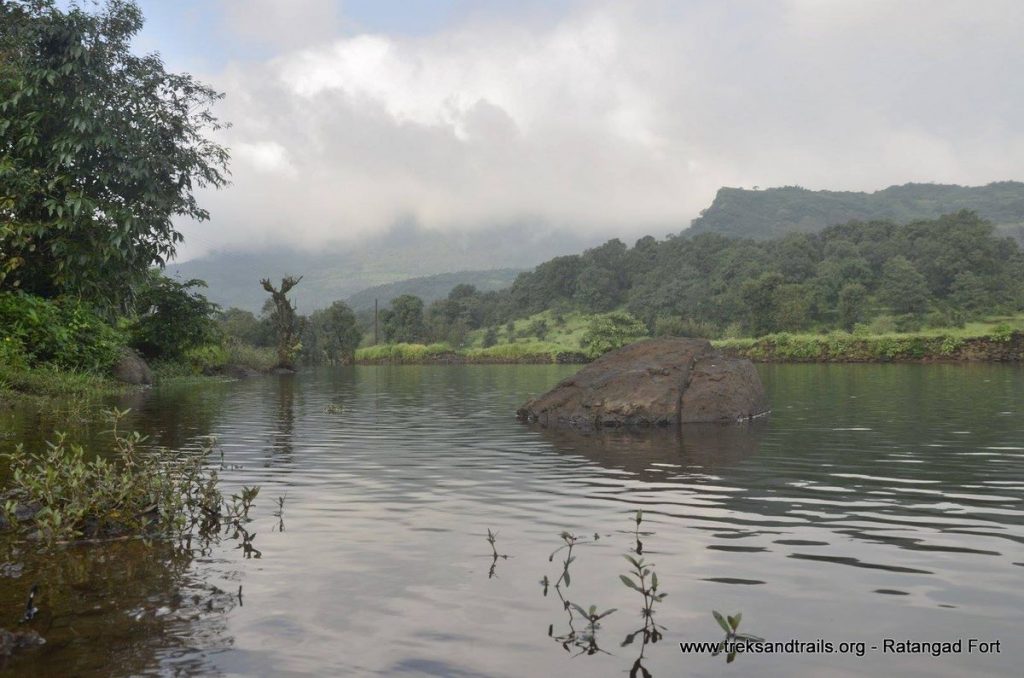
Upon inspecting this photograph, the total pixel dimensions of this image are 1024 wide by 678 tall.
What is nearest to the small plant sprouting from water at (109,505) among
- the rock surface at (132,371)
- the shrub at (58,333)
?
the shrub at (58,333)

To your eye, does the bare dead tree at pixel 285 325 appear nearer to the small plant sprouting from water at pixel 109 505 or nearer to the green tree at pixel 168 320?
the green tree at pixel 168 320

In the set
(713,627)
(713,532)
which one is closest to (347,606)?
(713,627)

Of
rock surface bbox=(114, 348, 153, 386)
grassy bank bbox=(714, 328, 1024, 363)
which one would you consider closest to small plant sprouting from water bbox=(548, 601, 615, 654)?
rock surface bbox=(114, 348, 153, 386)

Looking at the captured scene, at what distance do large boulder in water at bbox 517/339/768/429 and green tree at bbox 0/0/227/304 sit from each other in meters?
14.2

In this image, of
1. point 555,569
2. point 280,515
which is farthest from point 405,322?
point 555,569

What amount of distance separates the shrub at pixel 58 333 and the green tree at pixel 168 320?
11.8m

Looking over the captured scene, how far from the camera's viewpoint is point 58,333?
2825 cm

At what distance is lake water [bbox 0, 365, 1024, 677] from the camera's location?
5.52 meters

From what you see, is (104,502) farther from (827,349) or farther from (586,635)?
(827,349)

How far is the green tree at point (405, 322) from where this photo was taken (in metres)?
128

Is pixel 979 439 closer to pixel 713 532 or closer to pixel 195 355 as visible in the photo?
pixel 713 532

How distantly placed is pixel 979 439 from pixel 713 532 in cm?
1121

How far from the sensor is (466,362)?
350 feet

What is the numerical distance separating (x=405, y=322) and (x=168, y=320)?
8198 centimetres
